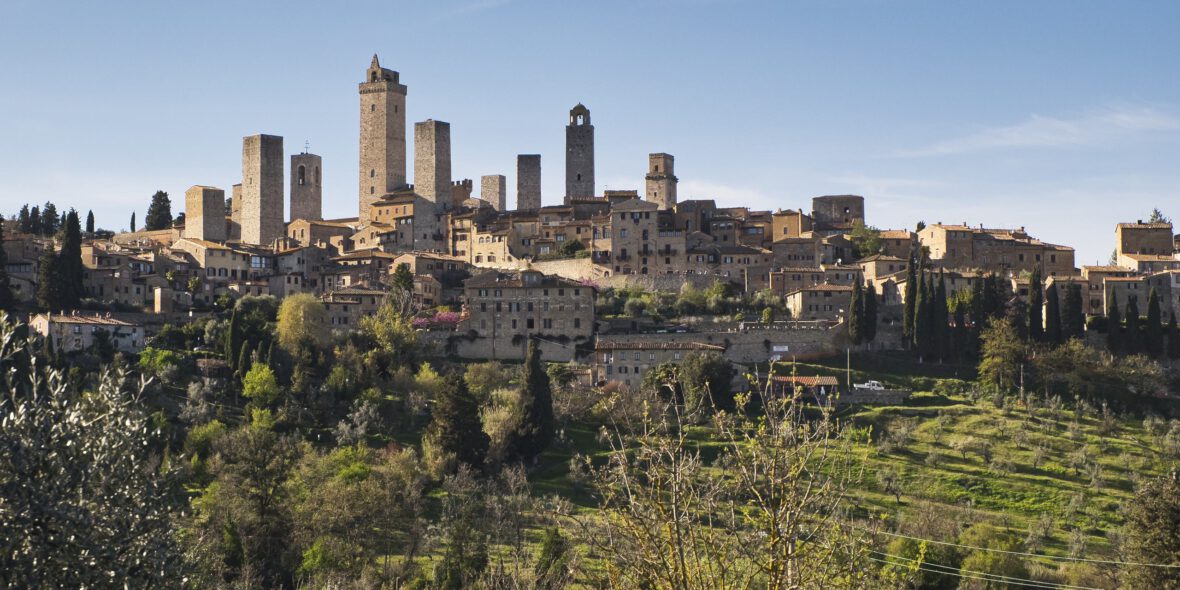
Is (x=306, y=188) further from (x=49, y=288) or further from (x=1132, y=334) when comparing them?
(x=1132, y=334)

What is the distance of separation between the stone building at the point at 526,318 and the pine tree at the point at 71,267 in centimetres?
1681

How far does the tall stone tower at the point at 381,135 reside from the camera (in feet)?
319

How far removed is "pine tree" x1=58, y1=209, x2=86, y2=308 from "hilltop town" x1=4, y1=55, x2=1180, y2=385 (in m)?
0.83

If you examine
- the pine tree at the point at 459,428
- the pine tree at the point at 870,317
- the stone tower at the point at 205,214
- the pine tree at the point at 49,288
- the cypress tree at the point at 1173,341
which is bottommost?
the pine tree at the point at 459,428

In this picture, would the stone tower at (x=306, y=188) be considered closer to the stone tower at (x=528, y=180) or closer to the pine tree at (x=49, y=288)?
the stone tower at (x=528, y=180)

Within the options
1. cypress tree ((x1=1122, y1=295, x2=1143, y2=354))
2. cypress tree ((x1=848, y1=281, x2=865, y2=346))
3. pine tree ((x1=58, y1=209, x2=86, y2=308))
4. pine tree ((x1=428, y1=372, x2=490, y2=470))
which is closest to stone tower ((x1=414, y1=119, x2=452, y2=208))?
pine tree ((x1=58, y1=209, x2=86, y2=308))

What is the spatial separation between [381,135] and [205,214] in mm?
13410

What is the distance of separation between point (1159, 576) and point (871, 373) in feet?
81.2

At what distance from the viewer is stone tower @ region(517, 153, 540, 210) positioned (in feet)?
326

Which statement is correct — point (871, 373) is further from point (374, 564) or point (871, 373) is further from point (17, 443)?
point (17, 443)

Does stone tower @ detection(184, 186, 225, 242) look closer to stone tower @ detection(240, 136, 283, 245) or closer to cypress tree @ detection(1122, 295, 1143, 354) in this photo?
stone tower @ detection(240, 136, 283, 245)

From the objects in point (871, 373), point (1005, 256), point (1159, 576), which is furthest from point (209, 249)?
point (1159, 576)

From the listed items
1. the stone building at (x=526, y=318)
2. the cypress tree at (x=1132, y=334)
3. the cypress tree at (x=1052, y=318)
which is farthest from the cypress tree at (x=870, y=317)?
the stone building at (x=526, y=318)

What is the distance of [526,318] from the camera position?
66875 millimetres
